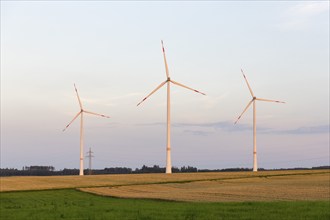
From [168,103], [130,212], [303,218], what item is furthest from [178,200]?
[168,103]

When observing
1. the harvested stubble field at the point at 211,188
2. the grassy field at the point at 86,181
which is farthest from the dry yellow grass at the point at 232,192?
the grassy field at the point at 86,181

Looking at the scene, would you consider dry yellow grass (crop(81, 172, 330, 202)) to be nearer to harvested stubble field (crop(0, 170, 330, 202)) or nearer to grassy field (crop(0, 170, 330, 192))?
harvested stubble field (crop(0, 170, 330, 202))

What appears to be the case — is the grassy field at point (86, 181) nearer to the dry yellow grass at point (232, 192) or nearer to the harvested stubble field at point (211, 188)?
the harvested stubble field at point (211, 188)

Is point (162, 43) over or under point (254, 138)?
over

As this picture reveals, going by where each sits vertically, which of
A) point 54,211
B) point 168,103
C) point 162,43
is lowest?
point 54,211

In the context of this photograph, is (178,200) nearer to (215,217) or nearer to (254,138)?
(215,217)

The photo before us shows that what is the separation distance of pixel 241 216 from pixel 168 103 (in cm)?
8062

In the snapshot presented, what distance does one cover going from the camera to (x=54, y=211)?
106ft

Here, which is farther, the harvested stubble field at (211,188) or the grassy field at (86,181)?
the grassy field at (86,181)

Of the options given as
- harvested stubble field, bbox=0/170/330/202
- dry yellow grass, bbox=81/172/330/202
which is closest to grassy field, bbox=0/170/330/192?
harvested stubble field, bbox=0/170/330/202

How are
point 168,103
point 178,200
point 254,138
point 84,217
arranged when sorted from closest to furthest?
1. point 84,217
2. point 178,200
3. point 168,103
4. point 254,138

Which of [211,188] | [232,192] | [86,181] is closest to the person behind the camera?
[232,192]

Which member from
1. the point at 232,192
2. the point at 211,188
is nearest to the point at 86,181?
the point at 211,188

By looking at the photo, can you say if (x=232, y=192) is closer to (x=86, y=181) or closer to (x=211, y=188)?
(x=211, y=188)
